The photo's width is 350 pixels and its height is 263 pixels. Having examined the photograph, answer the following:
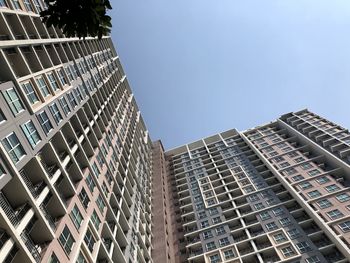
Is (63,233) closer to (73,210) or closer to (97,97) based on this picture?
(73,210)

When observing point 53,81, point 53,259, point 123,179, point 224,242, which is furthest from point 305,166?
point 53,259

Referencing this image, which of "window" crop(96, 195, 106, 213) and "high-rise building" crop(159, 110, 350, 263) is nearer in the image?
"window" crop(96, 195, 106, 213)

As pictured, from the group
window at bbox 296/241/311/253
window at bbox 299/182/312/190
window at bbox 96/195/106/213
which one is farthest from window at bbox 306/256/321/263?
window at bbox 96/195/106/213

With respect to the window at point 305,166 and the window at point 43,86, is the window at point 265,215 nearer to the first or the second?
the window at point 305,166

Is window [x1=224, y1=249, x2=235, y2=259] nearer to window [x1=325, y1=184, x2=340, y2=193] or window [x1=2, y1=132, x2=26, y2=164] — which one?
window [x1=325, y1=184, x2=340, y2=193]

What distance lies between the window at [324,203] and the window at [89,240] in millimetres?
33201

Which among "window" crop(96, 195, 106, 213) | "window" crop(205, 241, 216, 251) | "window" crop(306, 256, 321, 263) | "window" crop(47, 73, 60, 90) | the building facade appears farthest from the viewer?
"window" crop(205, 241, 216, 251)

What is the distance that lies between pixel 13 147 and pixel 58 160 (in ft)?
22.3

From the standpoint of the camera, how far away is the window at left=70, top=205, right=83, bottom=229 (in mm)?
31484

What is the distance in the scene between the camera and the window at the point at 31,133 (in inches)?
1130

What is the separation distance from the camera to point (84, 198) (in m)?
35.6

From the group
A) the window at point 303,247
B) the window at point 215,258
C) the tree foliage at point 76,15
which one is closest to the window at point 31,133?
the tree foliage at point 76,15

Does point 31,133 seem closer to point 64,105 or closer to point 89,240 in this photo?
point 64,105

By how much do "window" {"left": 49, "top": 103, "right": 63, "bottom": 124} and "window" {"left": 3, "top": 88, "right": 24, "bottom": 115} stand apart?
5526 mm
